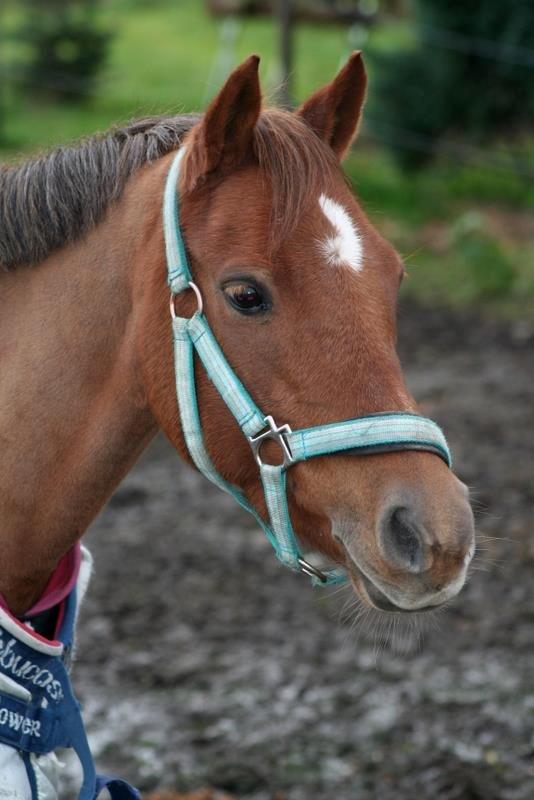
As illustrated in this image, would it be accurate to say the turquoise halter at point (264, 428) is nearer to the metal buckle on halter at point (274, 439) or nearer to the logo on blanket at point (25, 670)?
the metal buckle on halter at point (274, 439)

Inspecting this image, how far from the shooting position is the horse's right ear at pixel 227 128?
2.10m

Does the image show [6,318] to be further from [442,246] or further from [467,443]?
[442,246]

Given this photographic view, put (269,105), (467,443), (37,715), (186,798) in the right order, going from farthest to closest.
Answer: (467,443)
(186,798)
(269,105)
(37,715)

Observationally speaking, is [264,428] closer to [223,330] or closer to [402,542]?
[223,330]

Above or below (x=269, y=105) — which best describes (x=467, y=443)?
below

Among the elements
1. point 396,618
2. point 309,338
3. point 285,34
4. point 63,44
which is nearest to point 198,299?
point 309,338

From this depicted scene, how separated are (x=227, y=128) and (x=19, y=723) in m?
1.32

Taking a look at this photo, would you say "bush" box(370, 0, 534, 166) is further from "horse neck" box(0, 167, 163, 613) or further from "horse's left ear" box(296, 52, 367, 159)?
"horse neck" box(0, 167, 163, 613)

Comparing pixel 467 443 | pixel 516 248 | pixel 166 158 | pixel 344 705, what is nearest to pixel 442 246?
pixel 516 248

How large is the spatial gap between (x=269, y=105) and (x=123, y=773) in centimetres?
242

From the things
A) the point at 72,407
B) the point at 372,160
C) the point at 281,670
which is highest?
the point at 72,407

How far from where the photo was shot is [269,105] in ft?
8.29

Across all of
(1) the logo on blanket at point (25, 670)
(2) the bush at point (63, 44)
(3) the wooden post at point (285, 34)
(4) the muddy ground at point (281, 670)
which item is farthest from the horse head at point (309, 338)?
(2) the bush at point (63, 44)

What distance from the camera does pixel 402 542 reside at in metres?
1.93
